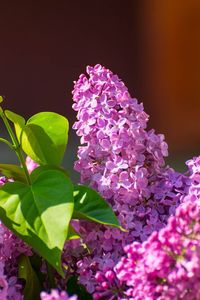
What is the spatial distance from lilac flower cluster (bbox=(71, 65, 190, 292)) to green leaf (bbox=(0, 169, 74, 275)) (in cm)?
7

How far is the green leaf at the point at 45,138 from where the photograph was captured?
3.04 ft

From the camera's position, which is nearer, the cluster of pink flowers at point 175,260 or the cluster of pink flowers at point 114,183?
the cluster of pink flowers at point 175,260

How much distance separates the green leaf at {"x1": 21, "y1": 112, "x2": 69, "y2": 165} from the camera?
93 cm

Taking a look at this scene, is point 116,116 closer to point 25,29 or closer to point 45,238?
point 45,238

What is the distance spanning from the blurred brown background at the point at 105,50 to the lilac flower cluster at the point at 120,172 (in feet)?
14.4

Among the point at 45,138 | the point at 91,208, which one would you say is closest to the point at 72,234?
the point at 91,208

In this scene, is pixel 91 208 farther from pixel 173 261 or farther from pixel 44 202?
pixel 173 261

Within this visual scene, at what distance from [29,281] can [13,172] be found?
0.12 m

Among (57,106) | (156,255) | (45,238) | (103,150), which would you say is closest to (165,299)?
(156,255)

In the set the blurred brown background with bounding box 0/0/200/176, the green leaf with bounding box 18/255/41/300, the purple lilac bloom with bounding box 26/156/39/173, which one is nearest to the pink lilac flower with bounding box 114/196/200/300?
the green leaf with bounding box 18/255/41/300

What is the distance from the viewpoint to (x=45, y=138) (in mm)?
928

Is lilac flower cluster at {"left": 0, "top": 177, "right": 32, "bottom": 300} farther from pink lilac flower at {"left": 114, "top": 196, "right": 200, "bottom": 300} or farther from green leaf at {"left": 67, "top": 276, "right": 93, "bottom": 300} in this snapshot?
pink lilac flower at {"left": 114, "top": 196, "right": 200, "bottom": 300}

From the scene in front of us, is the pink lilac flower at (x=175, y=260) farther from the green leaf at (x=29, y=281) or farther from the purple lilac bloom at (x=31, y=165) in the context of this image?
the purple lilac bloom at (x=31, y=165)

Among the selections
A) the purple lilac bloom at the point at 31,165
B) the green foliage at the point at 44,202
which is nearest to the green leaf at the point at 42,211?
the green foliage at the point at 44,202
